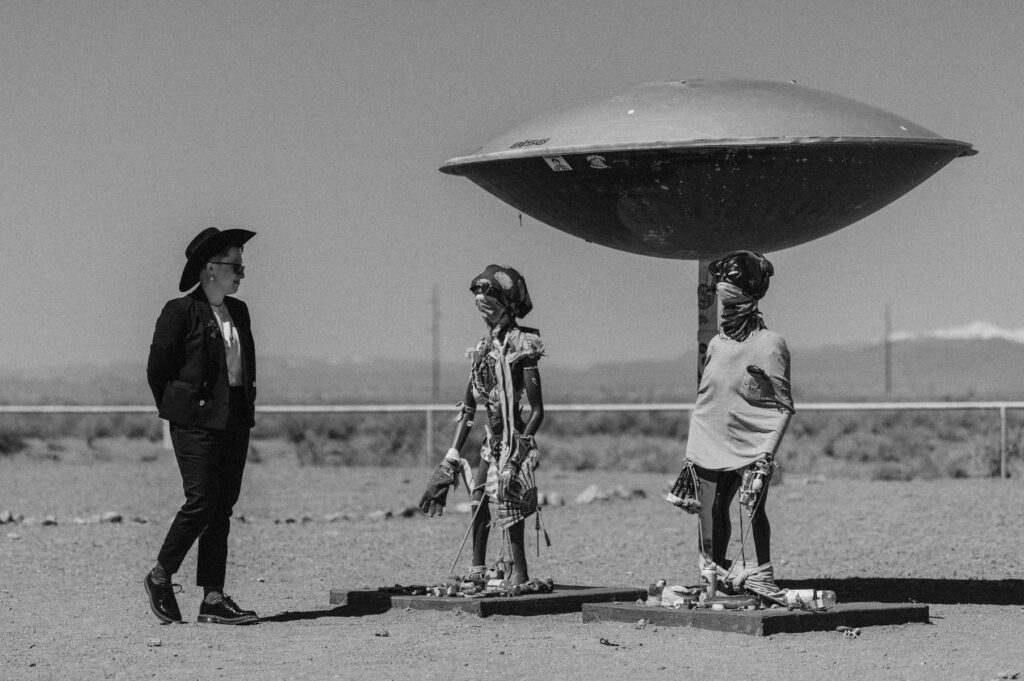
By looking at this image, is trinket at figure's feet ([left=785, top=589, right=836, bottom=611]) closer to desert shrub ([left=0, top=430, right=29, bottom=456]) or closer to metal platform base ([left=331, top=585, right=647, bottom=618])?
metal platform base ([left=331, top=585, right=647, bottom=618])

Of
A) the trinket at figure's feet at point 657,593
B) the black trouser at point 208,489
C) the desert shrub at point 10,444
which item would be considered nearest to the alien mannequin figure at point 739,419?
the trinket at figure's feet at point 657,593

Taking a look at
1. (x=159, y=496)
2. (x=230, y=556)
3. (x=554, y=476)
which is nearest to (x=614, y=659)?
(x=230, y=556)

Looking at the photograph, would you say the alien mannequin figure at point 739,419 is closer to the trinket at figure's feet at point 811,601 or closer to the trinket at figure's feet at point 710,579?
the trinket at figure's feet at point 710,579

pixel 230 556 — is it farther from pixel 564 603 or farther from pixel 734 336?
pixel 734 336

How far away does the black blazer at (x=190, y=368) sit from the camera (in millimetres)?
10203

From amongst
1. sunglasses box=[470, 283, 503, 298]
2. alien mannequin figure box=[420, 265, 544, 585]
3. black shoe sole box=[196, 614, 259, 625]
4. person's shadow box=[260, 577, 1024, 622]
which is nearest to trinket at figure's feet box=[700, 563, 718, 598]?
alien mannequin figure box=[420, 265, 544, 585]

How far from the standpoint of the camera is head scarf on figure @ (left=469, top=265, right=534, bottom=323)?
10688mm

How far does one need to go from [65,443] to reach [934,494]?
877 inches

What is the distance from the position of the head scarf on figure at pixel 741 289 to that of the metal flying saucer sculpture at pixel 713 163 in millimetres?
421

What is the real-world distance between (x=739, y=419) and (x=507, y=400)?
140 cm

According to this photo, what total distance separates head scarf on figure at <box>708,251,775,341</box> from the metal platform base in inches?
66.3

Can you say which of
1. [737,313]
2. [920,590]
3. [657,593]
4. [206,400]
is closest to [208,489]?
[206,400]

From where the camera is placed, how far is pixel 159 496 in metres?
20.1

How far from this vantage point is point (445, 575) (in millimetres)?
Answer: 12977
